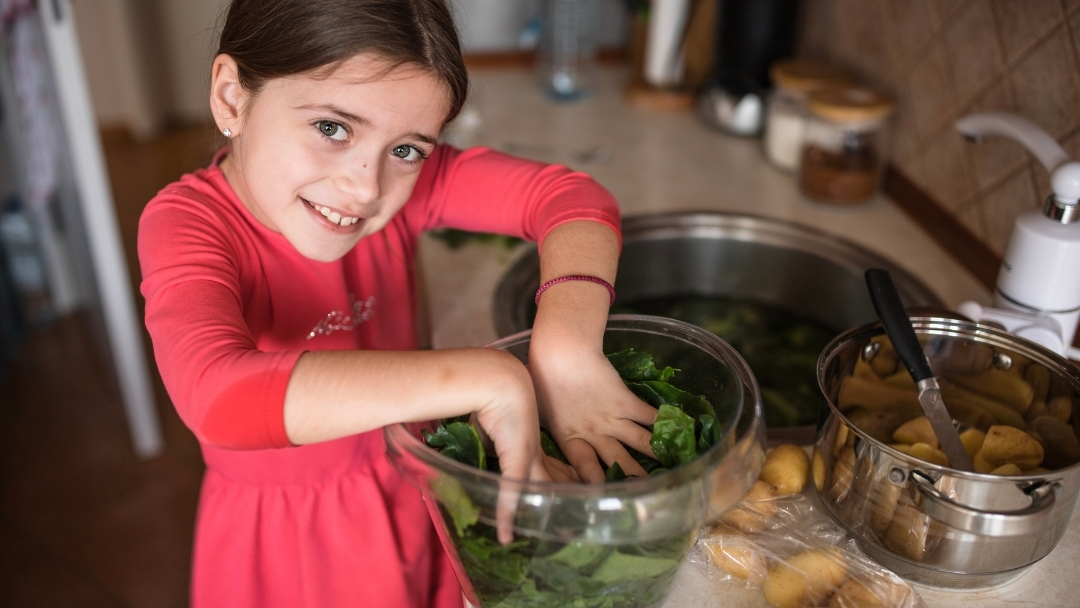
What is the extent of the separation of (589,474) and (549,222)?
1.12 feet

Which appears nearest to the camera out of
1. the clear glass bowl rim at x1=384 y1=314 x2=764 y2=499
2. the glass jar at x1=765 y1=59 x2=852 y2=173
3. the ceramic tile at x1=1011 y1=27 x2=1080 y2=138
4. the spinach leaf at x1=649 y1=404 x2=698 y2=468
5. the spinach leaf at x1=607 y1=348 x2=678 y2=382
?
the clear glass bowl rim at x1=384 y1=314 x2=764 y2=499

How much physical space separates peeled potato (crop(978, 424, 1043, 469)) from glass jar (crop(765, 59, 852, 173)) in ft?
2.84

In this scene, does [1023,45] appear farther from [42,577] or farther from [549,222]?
[42,577]

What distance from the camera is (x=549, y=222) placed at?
94 centimetres

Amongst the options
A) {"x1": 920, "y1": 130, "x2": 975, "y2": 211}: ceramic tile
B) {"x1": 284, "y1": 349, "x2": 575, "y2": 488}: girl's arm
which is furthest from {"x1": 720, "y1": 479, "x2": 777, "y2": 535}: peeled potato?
{"x1": 920, "y1": 130, "x2": 975, "y2": 211}: ceramic tile

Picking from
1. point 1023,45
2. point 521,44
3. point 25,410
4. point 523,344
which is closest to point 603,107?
point 521,44

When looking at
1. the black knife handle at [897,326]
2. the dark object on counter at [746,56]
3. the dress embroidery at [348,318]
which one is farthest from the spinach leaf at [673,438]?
the dark object on counter at [746,56]

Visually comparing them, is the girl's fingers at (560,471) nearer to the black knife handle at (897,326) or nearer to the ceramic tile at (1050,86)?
the black knife handle at (897,326)

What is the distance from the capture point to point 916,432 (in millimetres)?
844

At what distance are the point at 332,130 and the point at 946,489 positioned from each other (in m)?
0.60

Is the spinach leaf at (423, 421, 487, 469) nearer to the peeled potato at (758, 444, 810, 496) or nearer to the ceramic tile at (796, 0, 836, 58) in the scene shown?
the peeled potato at (758, 444, 810, 496)

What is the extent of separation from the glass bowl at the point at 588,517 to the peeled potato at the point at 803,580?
9 centimetres

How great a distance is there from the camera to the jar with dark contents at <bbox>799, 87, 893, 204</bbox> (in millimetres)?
1438

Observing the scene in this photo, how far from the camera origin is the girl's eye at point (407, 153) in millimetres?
826
